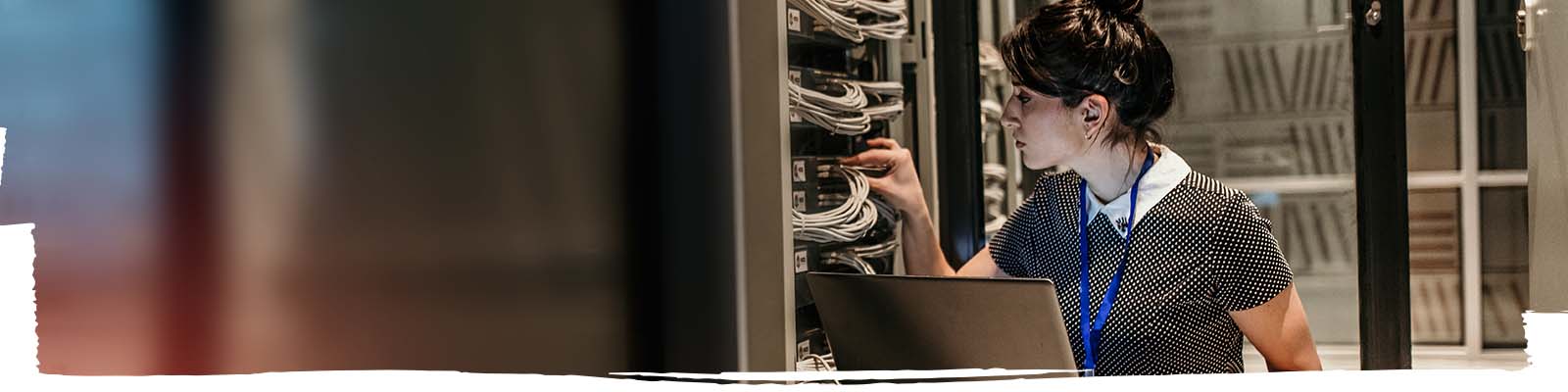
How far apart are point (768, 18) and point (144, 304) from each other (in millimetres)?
600

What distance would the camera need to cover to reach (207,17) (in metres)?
0.76

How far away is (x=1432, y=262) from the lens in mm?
1070

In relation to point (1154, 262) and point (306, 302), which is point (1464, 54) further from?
point (306, 302)

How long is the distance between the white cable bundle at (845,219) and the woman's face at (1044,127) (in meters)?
0.22

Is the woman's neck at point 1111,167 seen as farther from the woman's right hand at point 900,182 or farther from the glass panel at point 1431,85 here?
the glass panel at point 1431,85

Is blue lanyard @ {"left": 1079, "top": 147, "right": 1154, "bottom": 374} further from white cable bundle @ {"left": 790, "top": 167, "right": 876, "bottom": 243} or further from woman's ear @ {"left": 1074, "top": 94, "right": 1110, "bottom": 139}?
white cable bundle @ {"left": 790, "top": 167, "right": 876, "bottom": 243}

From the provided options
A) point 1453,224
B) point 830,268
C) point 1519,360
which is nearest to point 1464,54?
point 1453,224

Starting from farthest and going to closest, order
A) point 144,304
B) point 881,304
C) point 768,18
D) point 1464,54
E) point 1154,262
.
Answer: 1. point 768,18
2. point 1464,54
3. point 1154,262
4. point 144,304
5. point 881,304

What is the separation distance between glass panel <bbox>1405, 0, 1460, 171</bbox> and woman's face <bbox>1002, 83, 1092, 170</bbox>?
39 centimetres

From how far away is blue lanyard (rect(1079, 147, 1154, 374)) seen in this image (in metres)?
0.82

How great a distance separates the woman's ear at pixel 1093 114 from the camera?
32.7 inches

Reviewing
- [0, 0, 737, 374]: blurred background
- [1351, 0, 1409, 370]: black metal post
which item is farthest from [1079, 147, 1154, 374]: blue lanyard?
[0, 0, 737, 374]: blurred background

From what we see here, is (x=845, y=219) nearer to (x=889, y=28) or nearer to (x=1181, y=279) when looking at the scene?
(x=889, y=28)

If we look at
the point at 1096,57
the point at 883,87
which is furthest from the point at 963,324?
the point at 883,87
